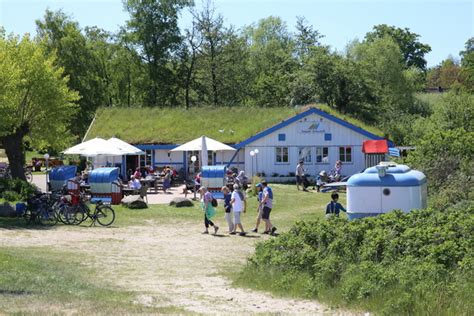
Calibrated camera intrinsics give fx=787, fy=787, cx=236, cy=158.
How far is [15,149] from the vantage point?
34.2 metres

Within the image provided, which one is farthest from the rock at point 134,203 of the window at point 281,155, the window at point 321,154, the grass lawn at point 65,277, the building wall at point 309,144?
the window at point 321,154

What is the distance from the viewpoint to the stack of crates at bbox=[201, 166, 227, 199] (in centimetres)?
3334

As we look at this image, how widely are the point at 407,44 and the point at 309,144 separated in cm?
6670

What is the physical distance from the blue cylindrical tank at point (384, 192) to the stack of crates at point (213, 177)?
13.2 metres

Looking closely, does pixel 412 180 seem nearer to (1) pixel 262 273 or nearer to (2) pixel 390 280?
(1) pixel 262 273

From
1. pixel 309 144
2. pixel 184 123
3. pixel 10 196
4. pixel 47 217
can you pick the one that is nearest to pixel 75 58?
pixel 184 123

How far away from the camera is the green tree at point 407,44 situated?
103062 mm

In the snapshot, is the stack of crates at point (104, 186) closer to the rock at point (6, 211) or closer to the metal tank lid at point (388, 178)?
the rock at point (6, 211)

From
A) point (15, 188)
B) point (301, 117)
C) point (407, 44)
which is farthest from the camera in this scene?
point (407, 44)

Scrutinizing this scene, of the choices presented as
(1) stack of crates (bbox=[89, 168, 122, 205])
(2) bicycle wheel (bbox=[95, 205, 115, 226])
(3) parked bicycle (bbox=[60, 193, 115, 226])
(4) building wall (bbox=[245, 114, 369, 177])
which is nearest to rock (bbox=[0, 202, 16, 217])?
(3) parked bicycle (bbox=[60, 193, 115, 226])

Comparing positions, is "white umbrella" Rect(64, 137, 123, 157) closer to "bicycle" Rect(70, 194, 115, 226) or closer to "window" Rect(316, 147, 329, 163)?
"bicycle" Rect(70, 194, 115, 226)

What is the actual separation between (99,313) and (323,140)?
33.2m

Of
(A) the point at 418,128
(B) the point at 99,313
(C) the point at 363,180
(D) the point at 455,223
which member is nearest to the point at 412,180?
(C) the point at 363,180

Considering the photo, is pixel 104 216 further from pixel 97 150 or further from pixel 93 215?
pixel 97 150
